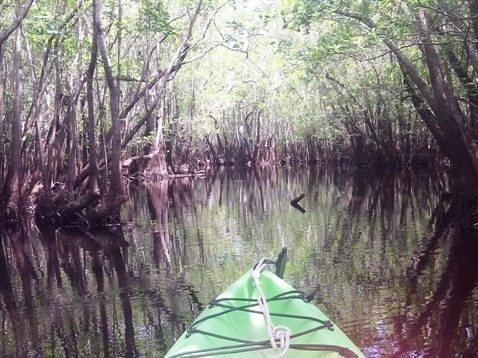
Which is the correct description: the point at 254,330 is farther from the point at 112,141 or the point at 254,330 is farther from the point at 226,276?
the point at 112,141

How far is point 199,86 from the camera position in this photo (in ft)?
102

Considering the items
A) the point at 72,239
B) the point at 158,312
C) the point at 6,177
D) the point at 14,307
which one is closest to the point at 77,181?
the point at 6,177

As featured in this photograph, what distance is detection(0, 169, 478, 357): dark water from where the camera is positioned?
4758mm

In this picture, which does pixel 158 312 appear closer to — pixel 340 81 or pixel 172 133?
pixel 340 81

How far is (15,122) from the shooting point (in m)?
12.2

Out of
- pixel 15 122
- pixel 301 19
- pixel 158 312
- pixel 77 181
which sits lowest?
pixel 158 312

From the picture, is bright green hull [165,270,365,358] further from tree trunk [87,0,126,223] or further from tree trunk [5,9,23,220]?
tree trunk [5,9,23,220]

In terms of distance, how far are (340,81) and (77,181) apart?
49.5 feet

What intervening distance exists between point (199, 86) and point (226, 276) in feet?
82.0

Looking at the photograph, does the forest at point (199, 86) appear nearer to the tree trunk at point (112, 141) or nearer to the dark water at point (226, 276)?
the tree trunk at point (112, 141)

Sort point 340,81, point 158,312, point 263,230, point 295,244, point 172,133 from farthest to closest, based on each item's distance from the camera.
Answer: point 172,133, point 340,81, point 263,230, point 295,244, point 158,312

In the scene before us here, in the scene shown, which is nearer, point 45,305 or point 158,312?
point 158,312

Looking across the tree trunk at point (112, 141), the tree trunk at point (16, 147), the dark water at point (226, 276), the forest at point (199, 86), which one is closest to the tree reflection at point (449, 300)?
the dark water at point (226, 276)


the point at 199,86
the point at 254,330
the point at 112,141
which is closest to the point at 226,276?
the point at 254,330
